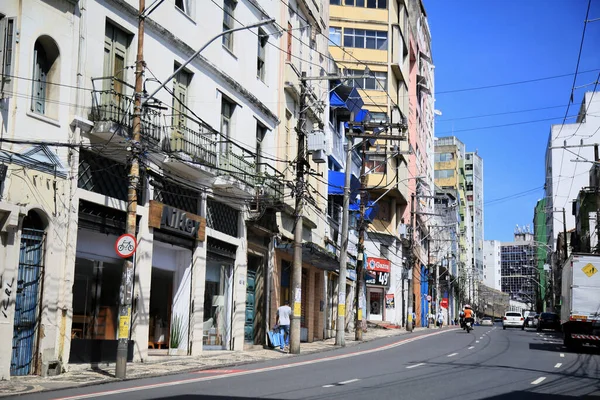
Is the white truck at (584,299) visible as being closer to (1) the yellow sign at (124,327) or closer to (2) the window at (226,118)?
(2) the window at (226,118)

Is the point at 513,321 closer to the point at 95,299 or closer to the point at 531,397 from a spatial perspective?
the point at 95,299

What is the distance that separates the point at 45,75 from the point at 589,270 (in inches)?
805

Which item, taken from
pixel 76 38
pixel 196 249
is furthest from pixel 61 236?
pixel 196 249

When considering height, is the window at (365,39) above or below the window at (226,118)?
above

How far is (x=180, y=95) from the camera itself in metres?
24.4

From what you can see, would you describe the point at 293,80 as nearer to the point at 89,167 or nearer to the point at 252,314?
the point at 252,314

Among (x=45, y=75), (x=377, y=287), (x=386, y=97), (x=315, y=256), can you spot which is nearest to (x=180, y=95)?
(x=45, y=75)

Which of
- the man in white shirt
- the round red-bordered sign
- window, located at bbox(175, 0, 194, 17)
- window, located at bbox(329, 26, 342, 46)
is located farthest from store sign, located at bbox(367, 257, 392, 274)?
the round red-bordered sign

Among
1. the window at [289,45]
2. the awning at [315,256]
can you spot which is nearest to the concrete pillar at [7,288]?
the awning at [315,256]

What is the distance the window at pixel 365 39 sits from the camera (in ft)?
211

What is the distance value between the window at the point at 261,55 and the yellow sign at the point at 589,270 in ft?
46.7

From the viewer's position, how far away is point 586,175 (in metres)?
107

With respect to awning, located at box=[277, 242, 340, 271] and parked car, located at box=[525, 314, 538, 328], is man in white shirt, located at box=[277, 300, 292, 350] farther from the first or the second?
parked car, located at box=[525, 314, 538, 328]

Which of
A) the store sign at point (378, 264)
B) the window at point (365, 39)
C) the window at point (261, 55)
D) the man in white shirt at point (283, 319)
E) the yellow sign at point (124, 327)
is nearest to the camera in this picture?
the yellow sign at point (124, 327)
